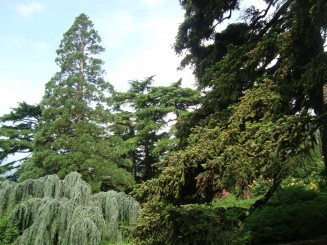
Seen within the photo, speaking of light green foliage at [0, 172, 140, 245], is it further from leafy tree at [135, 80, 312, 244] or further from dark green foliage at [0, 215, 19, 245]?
leafy tree at [135, 80, 312, 244]

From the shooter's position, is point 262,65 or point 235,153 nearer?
point 235,153

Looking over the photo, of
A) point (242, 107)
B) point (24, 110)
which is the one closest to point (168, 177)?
point (242, 107)

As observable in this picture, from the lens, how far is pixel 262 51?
5105 mm

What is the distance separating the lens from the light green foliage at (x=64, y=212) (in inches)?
276

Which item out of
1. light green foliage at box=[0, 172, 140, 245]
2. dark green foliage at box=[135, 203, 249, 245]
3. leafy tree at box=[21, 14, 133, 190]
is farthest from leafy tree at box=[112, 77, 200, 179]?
dark green foliage at box=[135, 203, 249, 245]

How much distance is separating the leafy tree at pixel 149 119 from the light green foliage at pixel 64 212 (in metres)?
11.2

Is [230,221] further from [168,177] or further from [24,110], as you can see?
[24,110]

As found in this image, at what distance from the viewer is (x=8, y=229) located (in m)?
7.28

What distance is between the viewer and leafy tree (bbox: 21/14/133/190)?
15961 mm

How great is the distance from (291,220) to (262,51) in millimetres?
4288

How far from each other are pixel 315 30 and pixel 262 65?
1047mm

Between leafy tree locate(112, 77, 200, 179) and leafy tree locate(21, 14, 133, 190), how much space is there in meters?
2.60

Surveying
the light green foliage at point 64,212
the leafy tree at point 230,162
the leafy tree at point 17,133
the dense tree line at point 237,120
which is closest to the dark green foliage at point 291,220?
the dense tree line at point 237,120

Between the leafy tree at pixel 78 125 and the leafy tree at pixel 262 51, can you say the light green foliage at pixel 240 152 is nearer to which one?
the leafy tree at pixel 262 51
